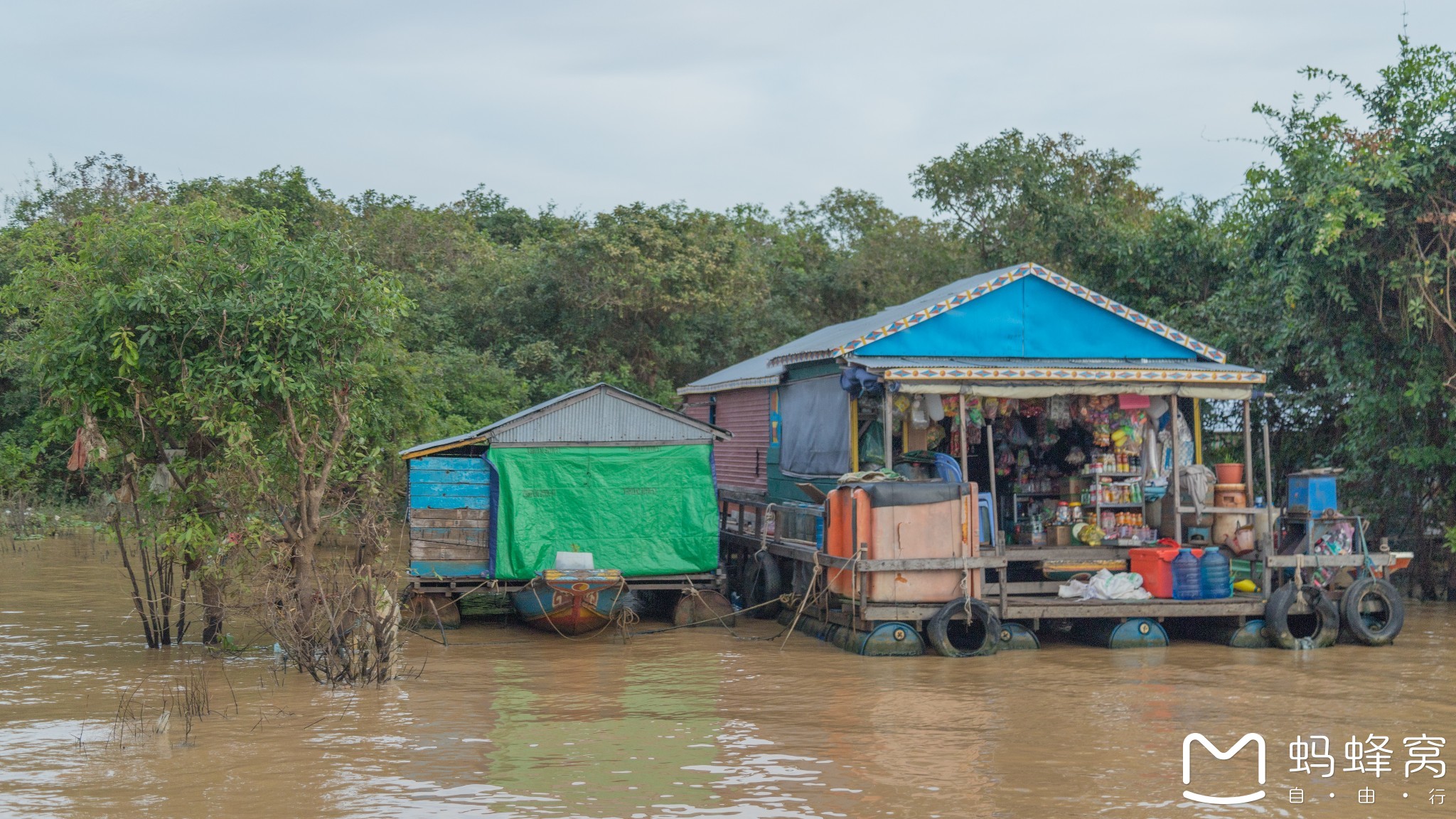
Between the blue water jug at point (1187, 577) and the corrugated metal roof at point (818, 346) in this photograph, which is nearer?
the blue water jug at point (1187, 577)

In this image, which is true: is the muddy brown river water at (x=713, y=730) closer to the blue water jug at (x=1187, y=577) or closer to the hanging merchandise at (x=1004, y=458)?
the blue water jug at (x=1187, y=577)

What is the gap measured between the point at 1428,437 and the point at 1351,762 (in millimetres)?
9042

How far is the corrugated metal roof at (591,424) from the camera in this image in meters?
14.3

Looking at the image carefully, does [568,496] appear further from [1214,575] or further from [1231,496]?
[1231,496]

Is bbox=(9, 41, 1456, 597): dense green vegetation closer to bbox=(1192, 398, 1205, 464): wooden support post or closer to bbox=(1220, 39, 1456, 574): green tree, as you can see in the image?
bbox=(1220, 39, 1456, 574): green tree

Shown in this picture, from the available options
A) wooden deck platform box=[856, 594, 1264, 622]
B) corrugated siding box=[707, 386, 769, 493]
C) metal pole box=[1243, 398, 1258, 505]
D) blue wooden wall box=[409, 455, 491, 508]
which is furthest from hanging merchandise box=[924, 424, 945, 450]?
blue wooden wall box=[409, 455, 491, 508]

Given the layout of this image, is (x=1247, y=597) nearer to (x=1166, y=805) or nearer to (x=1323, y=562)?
(x=1323, y=562)

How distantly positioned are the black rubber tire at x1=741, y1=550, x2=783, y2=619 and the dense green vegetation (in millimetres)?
4697

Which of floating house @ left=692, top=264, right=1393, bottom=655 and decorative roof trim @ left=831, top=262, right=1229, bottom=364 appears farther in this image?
decorative roof trim @ left=831, top=262, right=1229, bottom=364

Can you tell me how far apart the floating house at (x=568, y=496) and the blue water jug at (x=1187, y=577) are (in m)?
→ 4.98

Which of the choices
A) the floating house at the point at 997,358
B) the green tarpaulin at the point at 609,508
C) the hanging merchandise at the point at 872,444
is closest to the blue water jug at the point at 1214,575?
the floating house at the point at 997,358

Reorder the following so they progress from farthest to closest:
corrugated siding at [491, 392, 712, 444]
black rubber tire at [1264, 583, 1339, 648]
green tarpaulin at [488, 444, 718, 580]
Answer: corrugated siding at [491, 392, 712, 444]
green tarpaulin at [488, 444, 718, 580]
black rubber tire at [1264, 583, 1339, 648]

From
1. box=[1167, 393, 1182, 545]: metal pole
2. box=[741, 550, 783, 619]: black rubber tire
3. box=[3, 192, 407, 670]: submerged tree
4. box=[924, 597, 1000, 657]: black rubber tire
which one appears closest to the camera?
box=[3, 192, 407, 670]: submerged tree

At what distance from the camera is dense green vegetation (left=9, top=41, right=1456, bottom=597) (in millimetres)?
11688
